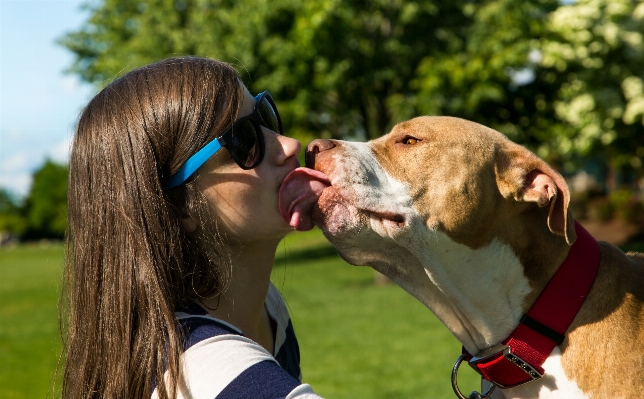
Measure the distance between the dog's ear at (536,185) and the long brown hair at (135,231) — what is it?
1.18 m

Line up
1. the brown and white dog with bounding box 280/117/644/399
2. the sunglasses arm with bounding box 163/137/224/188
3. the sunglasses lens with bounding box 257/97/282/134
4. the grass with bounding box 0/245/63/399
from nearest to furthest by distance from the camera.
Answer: the sunglasses arm with bounding box 163/137/224/188, the brown and white dog with bounding box 280/117/644/399, the sunglasses lens with bounding box 257/97/282/134, the grass with bounding box 0/245/63/399

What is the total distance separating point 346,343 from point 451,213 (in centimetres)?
773

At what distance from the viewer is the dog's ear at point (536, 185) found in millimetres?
2854

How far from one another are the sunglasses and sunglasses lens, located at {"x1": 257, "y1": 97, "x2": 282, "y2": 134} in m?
0.02

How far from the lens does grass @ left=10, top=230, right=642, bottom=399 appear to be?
25.4 feet

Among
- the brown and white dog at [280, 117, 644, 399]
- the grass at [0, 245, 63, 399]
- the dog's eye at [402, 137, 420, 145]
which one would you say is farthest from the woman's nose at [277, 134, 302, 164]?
the grass at [0, 245, 63, 399]

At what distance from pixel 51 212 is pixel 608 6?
7790 cm

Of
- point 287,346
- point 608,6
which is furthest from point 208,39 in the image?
point 287,346

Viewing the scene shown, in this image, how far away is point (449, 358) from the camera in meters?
9.02

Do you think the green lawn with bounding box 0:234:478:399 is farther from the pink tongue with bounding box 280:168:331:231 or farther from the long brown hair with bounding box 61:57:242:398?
the long brown hair with bounding box 61:57:242:398

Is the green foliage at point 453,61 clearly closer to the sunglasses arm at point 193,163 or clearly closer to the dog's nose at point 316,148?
the dog's nose at point 316,148

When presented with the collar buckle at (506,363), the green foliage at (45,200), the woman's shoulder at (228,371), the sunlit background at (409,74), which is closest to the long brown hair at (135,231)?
the woman's shoulder at (228,371)

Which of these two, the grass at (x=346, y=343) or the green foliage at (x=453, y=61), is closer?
the grass at (x=346, y=343)

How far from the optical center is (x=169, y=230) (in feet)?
8.43
